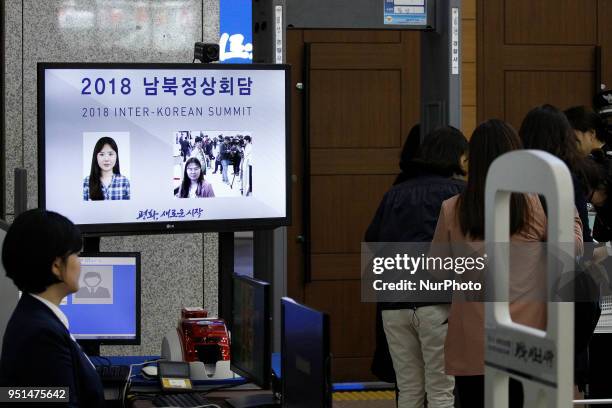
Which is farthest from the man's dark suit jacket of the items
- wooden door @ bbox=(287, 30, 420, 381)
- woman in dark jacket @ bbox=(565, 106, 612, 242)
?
wooden door @ bbox=(287, 30, 420, 381)

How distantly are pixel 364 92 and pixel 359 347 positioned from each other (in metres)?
1.57

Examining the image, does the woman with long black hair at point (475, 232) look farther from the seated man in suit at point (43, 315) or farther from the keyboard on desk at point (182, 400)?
the seated man in suit at point (43, 315)

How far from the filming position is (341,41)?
6.59 meters

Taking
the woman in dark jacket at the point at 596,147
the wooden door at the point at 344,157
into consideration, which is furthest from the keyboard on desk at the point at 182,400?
the wooden door at the point at 344,157

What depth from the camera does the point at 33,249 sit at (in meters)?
2.69

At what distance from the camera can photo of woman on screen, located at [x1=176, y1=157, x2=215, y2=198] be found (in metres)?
4.20

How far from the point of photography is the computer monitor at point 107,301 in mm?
3859

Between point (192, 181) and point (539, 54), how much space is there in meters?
3.41

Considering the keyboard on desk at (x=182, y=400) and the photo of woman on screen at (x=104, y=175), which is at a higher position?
the photo of woman on screen at (x=104, y=175)

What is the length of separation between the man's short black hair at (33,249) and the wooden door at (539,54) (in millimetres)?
4504

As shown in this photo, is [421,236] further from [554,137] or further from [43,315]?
[43,315]

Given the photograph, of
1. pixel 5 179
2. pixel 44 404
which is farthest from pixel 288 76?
pixel 44 404

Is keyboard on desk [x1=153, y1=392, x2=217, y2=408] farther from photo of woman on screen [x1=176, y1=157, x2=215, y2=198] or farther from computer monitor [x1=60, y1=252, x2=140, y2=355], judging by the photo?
photo of woman on screen [x1=176, y1=157, x2=215, y2=198]

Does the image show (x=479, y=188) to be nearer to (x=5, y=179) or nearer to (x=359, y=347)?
(x=5, y=179)
